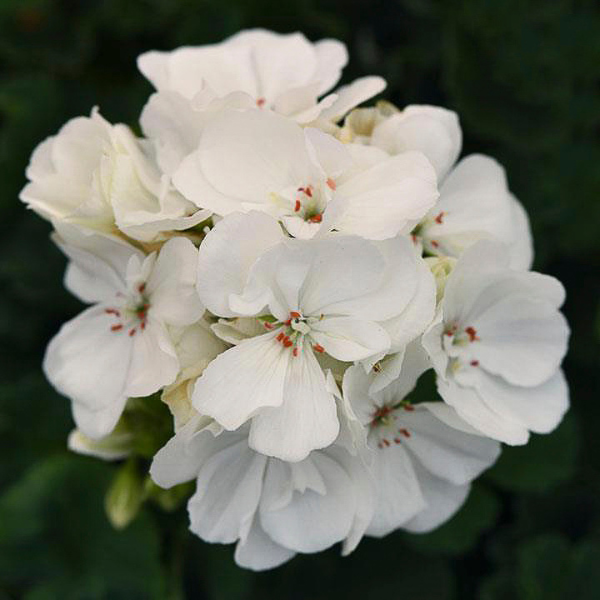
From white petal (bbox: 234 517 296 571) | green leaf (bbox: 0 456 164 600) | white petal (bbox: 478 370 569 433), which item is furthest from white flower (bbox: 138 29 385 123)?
green leaf (bbox: 0 456 164 600)

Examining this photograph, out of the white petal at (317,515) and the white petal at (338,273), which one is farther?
the white petal at (317,515)

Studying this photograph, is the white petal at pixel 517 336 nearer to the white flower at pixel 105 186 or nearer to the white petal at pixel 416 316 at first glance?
the white petal at pixel 416 316

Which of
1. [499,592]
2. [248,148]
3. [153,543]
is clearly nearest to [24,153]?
[153,543]

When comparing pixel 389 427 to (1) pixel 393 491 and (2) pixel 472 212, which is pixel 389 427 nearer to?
(1) pixel 393 491

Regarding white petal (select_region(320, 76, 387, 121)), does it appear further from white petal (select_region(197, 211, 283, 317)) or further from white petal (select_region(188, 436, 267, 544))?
white petal (select_region(188, 436, 267, 544))

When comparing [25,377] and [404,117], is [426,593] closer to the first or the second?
Result: [25,377]

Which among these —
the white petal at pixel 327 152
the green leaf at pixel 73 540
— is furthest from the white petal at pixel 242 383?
the green leaf at pixel 73 540
